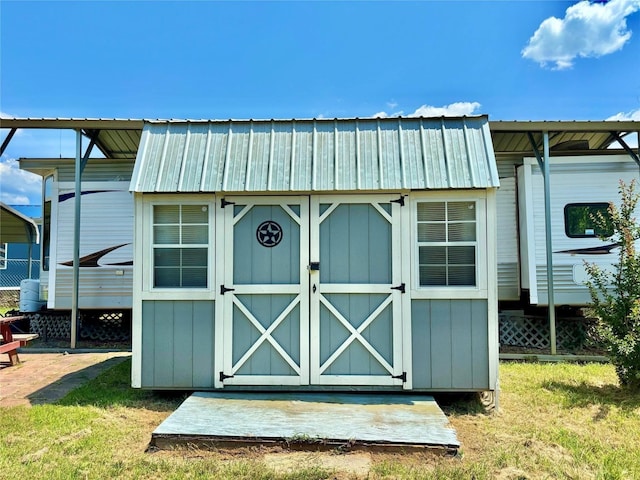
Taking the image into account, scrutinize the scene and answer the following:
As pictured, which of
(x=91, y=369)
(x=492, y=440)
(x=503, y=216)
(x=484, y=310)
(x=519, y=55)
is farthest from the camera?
(x=519, y=55)

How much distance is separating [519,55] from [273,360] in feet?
28.8

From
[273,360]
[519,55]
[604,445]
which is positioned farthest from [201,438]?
[519,55]

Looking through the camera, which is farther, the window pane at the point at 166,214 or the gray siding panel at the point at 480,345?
the window pane at the point at 166,214

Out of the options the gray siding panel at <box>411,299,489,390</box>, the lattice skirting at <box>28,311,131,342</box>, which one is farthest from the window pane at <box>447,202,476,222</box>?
the lattice skirting at <box>28,311,131,342</box>

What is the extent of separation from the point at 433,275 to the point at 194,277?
2496 mm

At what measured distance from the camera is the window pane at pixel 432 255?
4.11 m

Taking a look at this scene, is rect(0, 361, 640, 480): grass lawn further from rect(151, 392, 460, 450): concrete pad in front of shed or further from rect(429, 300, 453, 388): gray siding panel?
rect(429, 300, 453, 388): gray siding panel

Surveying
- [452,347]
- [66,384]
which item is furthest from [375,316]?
[66,384]

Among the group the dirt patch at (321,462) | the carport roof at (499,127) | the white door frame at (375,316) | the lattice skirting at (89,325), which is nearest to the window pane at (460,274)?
the white door frame at (375,316)

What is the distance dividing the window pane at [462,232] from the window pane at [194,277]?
2.60 meters

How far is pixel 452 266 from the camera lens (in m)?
4.10

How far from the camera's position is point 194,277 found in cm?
422

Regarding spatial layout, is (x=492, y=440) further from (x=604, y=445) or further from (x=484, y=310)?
(x=484, y=310)

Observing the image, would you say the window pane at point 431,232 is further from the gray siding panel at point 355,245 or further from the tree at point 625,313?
the tree at point 625,313
